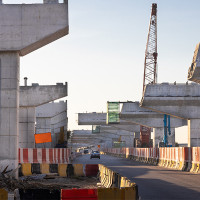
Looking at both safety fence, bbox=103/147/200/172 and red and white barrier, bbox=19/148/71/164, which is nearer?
safety fence, bbox=103/147/200/172

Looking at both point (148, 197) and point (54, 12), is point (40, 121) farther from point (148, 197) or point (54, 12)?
point (148, 197)

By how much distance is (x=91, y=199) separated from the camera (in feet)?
29.1

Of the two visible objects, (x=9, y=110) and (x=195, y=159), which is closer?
(x=9, y=110)

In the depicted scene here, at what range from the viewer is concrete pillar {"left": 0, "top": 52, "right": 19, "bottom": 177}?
19.5m

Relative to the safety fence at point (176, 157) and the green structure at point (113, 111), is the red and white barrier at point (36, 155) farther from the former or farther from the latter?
the green structure at point (113, 111)

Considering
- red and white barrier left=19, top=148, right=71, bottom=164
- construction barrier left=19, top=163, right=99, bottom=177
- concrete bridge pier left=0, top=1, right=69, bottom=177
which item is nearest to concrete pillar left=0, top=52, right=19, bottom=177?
concrete bridge pier left=0, top=1, right=69, bottom=177

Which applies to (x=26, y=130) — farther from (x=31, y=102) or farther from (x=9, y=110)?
(x=9, y=110)

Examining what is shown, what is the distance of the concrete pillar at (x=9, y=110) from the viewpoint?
19.5m

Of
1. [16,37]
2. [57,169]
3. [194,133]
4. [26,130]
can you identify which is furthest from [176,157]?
[194,133]

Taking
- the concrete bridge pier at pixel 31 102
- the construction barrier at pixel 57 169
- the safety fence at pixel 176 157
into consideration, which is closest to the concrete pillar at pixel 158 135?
the safety fence at pixel 176 157

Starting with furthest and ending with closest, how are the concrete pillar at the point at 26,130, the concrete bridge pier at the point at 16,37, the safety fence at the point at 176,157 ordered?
the concrete pillar at the point at 26,130 < the safety fence at the point at 176,157 < the concrete bridge pier at the point at 16,37

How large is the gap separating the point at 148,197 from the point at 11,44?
344 inches

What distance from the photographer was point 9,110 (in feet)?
64.8

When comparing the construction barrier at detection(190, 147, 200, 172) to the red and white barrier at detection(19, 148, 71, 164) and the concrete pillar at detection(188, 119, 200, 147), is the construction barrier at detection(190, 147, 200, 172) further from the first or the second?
the concrete pillar at detection(188, 119, 200, 147)
